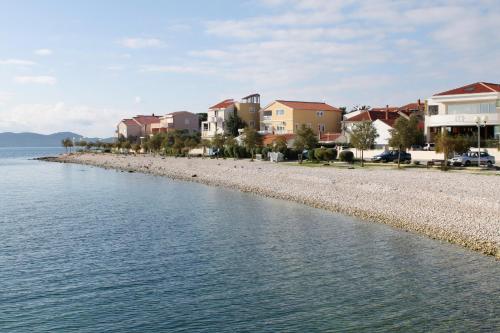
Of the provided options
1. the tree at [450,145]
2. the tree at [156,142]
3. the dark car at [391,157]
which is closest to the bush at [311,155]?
the dark car at [391,157]

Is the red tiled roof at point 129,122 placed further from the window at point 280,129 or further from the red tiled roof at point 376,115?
the red tiled roof at point 376,115

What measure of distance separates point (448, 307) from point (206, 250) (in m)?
11.9

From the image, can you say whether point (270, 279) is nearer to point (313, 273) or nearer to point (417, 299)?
point (313, 273)

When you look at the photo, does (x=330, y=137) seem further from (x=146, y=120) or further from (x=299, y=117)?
(x=146, y=120)

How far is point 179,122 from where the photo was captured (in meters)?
142

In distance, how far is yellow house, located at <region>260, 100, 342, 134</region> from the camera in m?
101

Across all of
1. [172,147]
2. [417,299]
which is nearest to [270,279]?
[417,299]

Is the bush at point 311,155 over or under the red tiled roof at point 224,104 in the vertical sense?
under

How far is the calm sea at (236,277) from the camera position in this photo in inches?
648

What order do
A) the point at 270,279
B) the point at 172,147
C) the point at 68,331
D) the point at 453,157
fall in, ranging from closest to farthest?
the point at 68,331, the point at 270,279, the point at 453,157, the point at 172,147

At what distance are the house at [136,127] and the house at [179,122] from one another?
39.9 ft

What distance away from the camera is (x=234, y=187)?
56031 mm

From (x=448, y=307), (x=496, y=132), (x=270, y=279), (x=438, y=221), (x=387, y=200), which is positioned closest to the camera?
(x=448, y=307)

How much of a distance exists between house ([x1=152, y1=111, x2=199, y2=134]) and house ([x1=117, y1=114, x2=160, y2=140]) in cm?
1216
